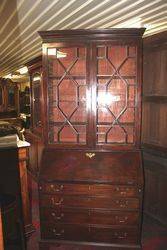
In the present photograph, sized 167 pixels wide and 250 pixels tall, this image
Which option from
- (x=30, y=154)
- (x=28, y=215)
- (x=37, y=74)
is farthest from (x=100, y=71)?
(x=30, y=154)

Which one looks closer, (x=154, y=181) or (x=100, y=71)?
(x=100, y=71)

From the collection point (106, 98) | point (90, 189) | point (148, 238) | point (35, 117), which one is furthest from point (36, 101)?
point (148, 238)

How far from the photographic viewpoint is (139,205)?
2.55 metres

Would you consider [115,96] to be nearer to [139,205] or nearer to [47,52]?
[47,52]

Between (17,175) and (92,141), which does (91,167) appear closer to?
(92,141)

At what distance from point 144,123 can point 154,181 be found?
30.5 inches

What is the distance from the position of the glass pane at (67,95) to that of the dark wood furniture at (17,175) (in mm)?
399

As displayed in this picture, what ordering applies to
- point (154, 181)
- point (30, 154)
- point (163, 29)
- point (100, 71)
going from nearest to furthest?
point (100, 71) < point (163, 29) < point (154, 181) < point (30, 154)

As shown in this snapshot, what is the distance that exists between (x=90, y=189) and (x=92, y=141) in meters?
0.51

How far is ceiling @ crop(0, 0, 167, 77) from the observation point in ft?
6.93

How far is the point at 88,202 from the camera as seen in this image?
2.62 m

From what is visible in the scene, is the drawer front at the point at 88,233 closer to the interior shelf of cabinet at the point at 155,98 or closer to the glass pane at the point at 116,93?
the glass pane at the point at 116,93

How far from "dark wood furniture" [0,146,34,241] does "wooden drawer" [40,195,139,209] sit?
1.01ft

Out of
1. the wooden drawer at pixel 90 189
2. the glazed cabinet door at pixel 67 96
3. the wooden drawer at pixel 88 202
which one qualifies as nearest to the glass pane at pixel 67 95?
the glazed cabinet door at pixel 67 96
